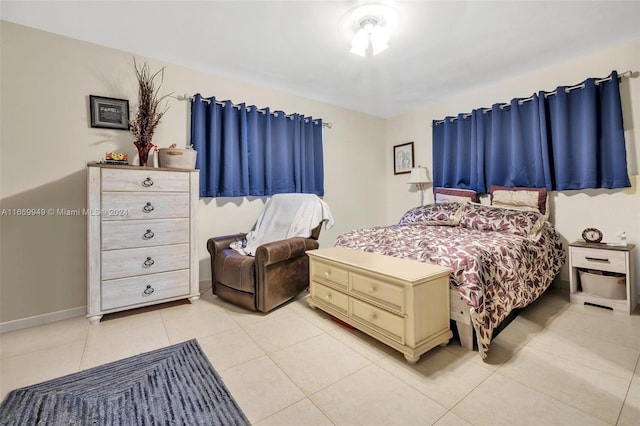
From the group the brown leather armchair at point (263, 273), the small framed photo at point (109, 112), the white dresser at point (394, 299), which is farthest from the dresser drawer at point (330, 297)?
the small framed photo at point (109, 112)

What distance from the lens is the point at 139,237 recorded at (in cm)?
225

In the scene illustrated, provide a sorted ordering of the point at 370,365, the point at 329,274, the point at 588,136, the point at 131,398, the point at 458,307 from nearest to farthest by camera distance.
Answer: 1. the point at 131,398
2. the point at 370,365
3. the point at 458,307
4. the point at 329,274
5. the point at 588,136

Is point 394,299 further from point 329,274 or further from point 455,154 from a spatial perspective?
point 455,154

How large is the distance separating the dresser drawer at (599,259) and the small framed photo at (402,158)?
2264 millimetres

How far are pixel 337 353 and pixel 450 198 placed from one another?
8.27ft

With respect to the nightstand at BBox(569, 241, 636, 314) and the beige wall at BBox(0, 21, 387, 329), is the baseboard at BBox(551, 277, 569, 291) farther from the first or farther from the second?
the beige wall at BBox(0, 21, 387, 329)

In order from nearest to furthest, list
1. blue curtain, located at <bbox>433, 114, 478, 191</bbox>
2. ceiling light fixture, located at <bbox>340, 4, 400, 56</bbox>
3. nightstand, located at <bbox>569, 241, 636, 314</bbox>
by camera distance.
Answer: ceiling light fixture, located at <bbox>340, 4, 400, 56</bbox>, nightstand, located at <bbox>569, 241, 636, 314</bbox>, blue curtain, located at <bbox>433, 114, 478, 191</bbox>

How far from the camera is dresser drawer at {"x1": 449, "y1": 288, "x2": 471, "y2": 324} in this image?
5.56 feet

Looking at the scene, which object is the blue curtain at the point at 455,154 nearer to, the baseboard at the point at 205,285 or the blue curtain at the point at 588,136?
the blue curtain at the point at 588,136

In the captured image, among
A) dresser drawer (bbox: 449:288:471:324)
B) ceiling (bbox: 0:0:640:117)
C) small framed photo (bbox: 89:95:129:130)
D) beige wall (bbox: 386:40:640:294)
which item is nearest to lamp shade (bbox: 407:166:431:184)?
beige wall (bbox: 386:40:640:294)

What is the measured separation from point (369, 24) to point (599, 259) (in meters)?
2.68

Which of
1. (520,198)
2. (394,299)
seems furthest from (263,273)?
(520,198)

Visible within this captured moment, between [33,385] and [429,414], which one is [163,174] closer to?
[33,385]

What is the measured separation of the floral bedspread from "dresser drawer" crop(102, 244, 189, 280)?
4.67 ft
